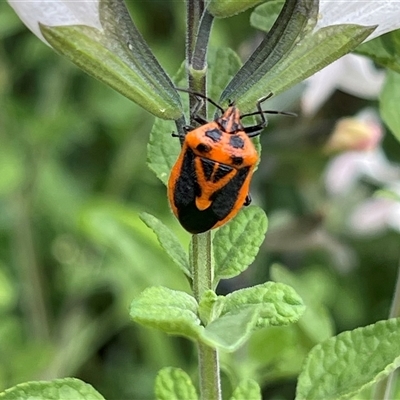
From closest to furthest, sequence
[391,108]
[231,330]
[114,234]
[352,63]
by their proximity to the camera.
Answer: [231,330], [391,108], [352,63], [114,234]

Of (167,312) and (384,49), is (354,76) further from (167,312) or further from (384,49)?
(167,312)

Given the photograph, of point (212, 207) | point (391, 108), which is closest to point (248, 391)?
point (212, 207)

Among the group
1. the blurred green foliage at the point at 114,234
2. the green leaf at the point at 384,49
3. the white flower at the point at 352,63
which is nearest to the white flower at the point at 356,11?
the white flower at the point at 352,63

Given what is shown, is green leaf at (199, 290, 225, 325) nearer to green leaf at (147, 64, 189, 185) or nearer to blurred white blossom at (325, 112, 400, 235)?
green leaf at (147, 64, 189, 185)

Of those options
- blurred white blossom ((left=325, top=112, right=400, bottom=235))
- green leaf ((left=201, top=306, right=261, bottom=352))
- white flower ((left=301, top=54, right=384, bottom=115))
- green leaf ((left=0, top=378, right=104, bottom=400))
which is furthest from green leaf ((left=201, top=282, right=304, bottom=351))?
blurred white blossom ((left=325, top=112, right=400, bottom=235))

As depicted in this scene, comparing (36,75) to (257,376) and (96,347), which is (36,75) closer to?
(96,347)

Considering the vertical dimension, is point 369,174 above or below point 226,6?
below
